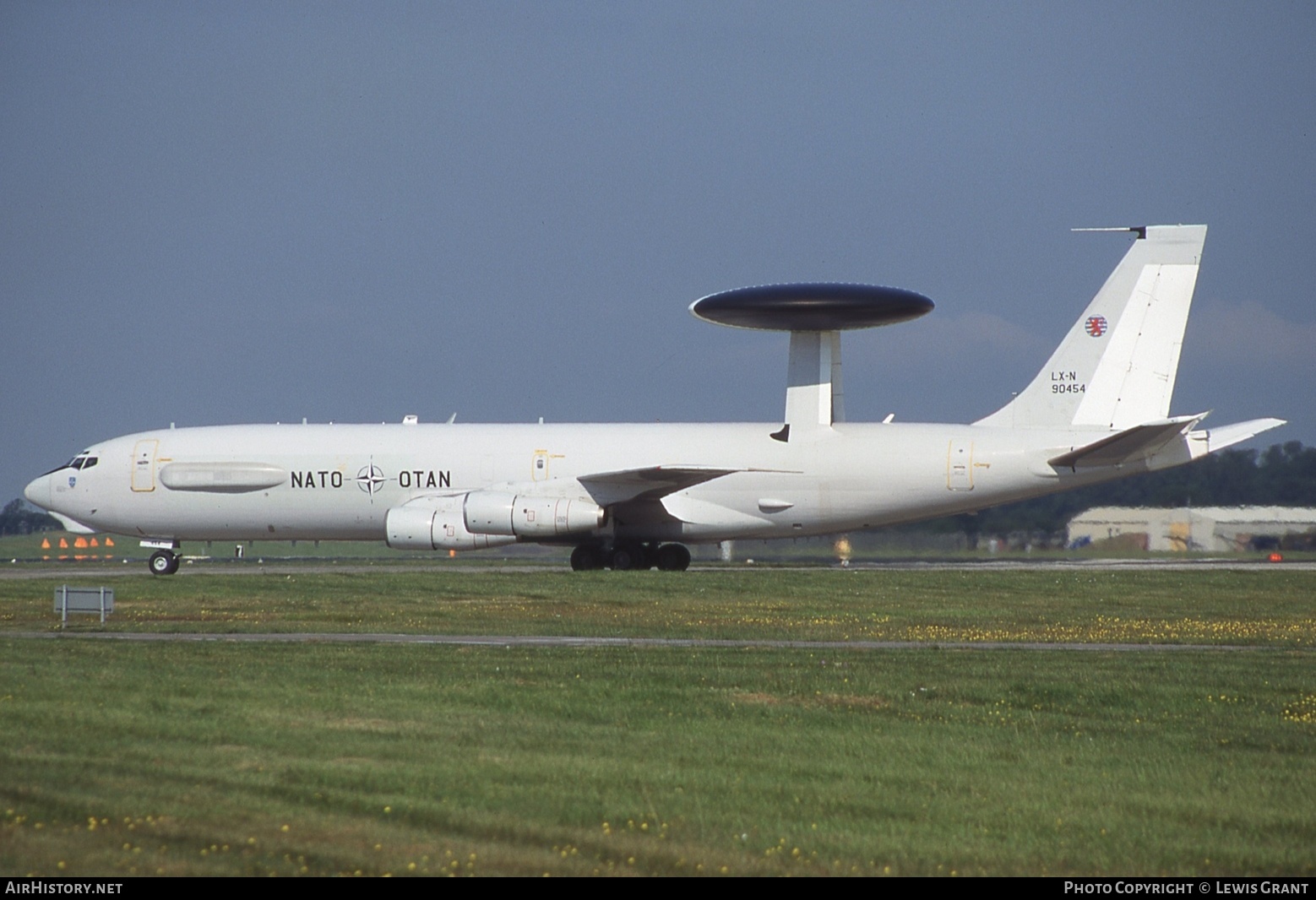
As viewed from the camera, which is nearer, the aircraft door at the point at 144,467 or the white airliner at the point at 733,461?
the white airliner at the point at 733,461

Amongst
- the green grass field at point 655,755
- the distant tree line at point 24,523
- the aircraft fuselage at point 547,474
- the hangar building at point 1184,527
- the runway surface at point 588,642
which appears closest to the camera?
the green grass field at point 655,755

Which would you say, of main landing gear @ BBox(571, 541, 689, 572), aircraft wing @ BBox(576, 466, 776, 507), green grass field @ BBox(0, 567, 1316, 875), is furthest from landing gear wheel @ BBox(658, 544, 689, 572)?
green grass field @ BBox(0, 567, 1316, 875)

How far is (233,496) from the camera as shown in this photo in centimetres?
4025

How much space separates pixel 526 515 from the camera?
37.0m

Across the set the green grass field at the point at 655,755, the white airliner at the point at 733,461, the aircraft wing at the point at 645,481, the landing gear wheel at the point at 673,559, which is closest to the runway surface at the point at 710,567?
the landing gear wheel at the point at 673,559

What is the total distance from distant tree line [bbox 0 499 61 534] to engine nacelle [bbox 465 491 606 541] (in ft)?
133

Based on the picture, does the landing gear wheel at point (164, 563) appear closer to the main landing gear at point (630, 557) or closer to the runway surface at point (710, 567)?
the runway surface at point (710, 567)

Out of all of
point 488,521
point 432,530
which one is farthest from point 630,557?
point 432,530

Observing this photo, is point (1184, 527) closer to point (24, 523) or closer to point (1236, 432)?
point (1236, 432)

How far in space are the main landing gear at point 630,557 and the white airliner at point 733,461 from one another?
0.17 feet

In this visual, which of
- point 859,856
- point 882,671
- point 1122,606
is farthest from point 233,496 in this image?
point 859,856

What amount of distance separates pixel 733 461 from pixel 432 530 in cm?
806

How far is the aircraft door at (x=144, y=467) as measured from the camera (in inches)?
1602

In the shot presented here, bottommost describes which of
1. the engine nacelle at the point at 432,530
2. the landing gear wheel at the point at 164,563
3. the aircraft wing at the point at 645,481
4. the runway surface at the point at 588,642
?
the runway surface at the point at 588,642
